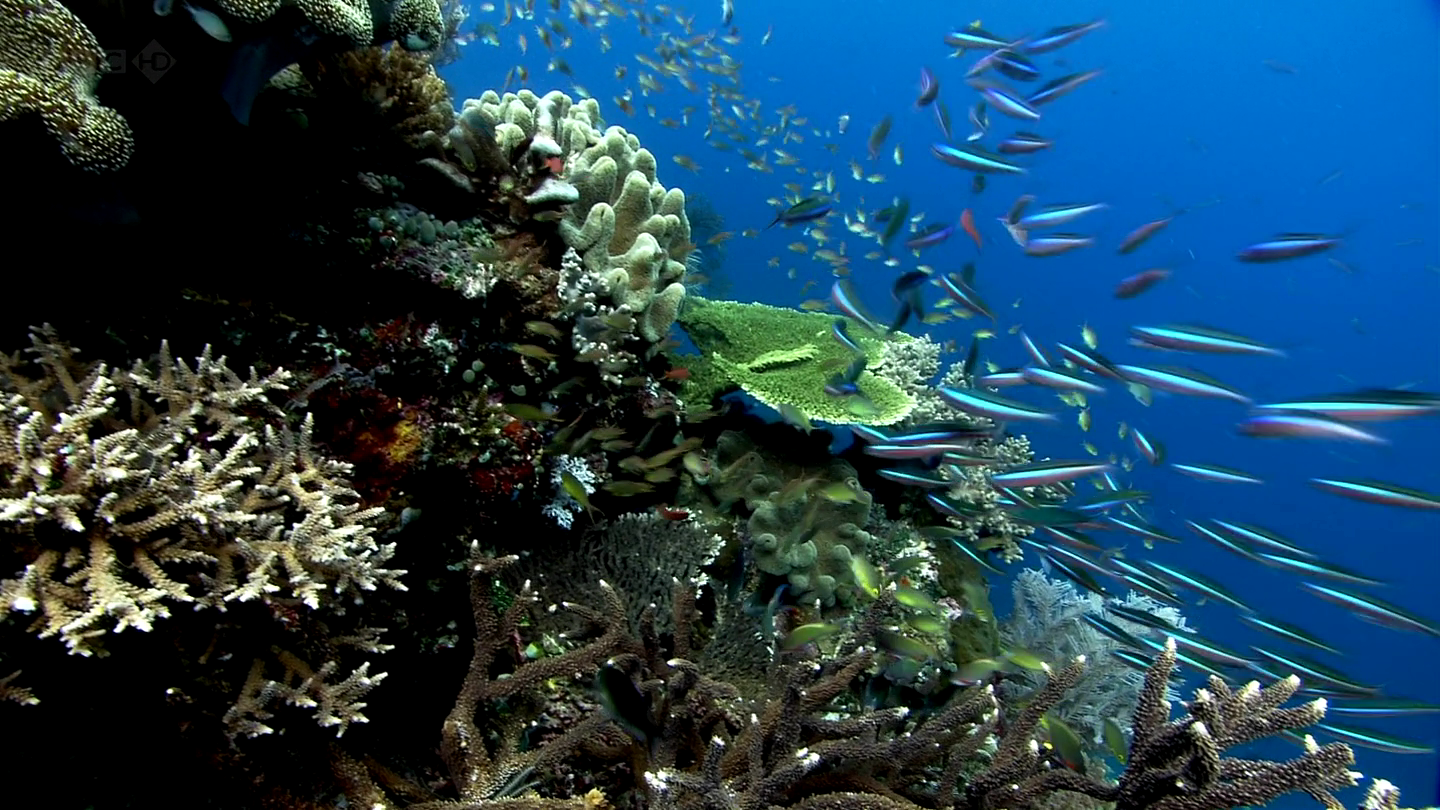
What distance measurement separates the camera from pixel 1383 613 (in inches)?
155

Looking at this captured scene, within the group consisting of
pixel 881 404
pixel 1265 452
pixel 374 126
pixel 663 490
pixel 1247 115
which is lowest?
pixel 663 490

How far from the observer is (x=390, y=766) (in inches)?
113

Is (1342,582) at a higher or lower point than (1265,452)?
lower

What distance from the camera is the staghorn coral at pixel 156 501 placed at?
2.05 meters

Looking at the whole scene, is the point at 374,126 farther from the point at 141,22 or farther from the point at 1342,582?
the point at 1342,582

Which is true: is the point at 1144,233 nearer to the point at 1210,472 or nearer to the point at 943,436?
the point at 1210,472

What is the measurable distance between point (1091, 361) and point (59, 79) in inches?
216

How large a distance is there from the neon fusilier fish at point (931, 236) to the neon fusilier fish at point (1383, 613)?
4.24m

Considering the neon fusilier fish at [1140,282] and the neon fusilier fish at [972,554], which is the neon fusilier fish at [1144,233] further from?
the neon fusilier fish at [972,554]

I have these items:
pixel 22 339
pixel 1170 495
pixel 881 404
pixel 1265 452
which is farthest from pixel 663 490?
pixel 1265 452

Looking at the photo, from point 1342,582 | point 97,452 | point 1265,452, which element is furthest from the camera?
point 1265,452

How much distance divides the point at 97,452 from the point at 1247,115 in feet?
317

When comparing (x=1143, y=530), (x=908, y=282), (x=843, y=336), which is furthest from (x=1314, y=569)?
(x=843, y=336)

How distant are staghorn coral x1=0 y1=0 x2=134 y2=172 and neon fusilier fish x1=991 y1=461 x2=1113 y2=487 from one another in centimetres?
480
